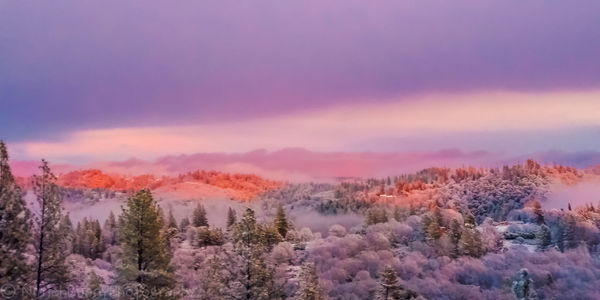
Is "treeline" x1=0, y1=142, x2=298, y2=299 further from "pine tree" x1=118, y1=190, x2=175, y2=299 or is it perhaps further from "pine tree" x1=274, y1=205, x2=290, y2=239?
"pine tree" x1=274, y1=205, x2=290, y2=239

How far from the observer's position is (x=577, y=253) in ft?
292

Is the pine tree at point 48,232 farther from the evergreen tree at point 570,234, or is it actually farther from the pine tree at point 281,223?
the evergreen tree at point 570,234

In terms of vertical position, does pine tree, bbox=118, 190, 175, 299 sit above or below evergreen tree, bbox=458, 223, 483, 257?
above

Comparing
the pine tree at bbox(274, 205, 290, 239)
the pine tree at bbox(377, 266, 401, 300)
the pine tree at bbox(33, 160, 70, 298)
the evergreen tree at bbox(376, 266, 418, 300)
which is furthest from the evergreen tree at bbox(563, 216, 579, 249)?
the pine tree at bbox(33, 160, 70, 298)

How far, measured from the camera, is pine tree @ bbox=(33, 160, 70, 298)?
31.0m

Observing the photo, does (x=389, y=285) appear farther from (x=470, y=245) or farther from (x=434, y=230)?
(x=434, y=230)

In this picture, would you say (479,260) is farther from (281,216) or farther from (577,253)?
(281,216)

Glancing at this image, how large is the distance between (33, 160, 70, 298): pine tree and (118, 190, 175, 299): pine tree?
302 inches

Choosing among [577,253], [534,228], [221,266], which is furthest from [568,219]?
[221,266]

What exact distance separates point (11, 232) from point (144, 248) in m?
11.5

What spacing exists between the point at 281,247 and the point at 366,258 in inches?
562

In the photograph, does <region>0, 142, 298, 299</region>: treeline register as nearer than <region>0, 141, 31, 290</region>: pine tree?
No

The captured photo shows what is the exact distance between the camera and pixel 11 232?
28.9m

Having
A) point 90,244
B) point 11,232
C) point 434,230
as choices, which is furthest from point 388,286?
point 90,244
